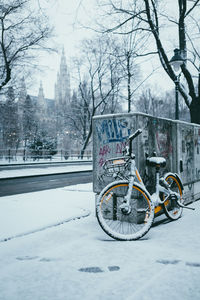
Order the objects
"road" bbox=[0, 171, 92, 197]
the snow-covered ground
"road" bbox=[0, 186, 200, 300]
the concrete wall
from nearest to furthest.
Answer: "road" bbox=[0, 186, 200, 300] → the concrete wall → "road" bbox=[0, 171, 92, 197] → the snow-covered ground

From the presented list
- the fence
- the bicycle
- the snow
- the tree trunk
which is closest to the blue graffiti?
the bicycle

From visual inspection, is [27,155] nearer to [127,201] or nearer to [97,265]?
[127,201]

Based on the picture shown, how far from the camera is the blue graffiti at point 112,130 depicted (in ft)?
16.1

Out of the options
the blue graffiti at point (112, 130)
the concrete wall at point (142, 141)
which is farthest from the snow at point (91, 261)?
the blue graffiti at point (112, 130)

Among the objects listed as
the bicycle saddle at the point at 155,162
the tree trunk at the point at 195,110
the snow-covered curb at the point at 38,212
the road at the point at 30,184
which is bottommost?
the road at the point at 30,184

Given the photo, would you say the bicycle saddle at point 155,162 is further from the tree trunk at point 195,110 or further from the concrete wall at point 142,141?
the tree trunk at point 195,110

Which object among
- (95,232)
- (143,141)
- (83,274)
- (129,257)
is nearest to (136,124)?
(143,141)

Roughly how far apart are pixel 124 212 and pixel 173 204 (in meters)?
1.66

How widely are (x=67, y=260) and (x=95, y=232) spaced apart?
117 centimetres

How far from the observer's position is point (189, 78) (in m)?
12.2

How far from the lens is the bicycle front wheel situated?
12.9 ft

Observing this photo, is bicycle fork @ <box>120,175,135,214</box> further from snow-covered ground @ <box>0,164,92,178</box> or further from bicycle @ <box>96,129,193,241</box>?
snow-covered ground @ <box>0,164,92,178</box>

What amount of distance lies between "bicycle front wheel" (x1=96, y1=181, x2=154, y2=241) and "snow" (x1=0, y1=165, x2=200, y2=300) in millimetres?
173

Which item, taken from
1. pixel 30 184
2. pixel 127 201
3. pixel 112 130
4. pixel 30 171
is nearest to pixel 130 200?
pixel 127 201
